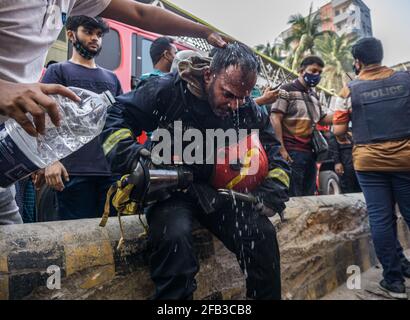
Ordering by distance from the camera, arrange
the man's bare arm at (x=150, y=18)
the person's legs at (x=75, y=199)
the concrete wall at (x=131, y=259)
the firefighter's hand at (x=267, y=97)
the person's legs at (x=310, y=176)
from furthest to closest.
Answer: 1. the person's legs at (x=310, y=176)
2. the firefighter's hand at (x=267, y=97)
3. the person's legs at (x=75, y=199)
4. the man's bare arm at (x=150, y=18)
5. the concrete wall at (x=131, y=259)

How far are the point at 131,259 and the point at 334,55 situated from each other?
46.9 meters

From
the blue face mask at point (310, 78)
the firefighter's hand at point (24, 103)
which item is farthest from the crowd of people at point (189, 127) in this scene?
the blue face mask at point (310, 78)

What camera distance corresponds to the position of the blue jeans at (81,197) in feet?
7.57

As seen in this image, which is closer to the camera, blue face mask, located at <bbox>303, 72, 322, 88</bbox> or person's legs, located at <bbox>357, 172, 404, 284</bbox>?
person's legs, located at <bbox>357, 172, 404, 284</bbox>

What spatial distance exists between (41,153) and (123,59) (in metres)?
2.79

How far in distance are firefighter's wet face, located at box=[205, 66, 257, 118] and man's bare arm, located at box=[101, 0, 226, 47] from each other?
0.27 m

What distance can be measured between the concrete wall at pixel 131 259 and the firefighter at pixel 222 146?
0.20 metres

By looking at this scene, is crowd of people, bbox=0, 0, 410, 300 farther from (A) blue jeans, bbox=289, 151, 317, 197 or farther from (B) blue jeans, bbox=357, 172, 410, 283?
(A) blue jeans, bbox=289, 151, 317, 197

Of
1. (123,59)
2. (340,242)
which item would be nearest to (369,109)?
(340,242)

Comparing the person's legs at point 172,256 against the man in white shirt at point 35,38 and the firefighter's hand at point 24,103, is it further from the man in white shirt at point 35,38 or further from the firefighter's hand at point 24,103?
the firefighter's hand at point 24,103

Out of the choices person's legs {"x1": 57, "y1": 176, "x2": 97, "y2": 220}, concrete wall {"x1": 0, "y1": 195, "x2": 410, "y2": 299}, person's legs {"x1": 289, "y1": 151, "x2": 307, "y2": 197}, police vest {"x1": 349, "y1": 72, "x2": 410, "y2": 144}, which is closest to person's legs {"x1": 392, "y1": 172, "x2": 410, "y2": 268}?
police vest {"x1": 349, "y1": 72, "x2": 410, "y2": 144}

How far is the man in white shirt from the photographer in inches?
34.1

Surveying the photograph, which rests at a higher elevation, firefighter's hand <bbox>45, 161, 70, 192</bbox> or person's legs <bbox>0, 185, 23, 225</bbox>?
firefighter's hand <bbox>45, 161, 70, 192</bbox>

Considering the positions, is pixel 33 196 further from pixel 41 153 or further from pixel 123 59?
pixel 123 59
